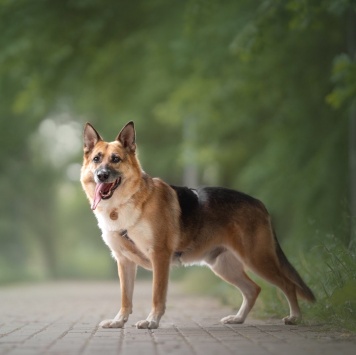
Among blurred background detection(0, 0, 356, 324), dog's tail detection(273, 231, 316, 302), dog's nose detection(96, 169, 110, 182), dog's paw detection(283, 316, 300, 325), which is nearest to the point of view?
dog's nose detection(96, 169, 110, 182)

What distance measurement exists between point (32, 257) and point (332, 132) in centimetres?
4402

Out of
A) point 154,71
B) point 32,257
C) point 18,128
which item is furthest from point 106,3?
point 32,257

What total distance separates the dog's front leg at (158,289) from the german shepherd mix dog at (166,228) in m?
0.01

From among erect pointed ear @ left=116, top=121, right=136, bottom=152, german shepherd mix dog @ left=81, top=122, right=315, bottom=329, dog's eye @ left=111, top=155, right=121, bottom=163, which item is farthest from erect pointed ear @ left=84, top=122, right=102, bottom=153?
dog's eye @ left=111, top=155, right=121, bottom=163

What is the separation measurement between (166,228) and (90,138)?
4.46 ft

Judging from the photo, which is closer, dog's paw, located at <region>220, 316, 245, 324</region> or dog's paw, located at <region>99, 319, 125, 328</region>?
dog's paw, located at <region>99, 319, 125, 328</region>

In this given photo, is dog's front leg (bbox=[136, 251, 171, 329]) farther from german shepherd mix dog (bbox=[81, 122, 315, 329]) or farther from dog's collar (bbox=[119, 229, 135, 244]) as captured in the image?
dog's collar (bbox=[119, 229, 135, 244])

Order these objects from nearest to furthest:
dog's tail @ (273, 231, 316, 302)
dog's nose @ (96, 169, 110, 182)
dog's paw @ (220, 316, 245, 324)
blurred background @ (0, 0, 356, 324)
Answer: dog's nose @ (96, 169, 110, 182), dog's tail @ (273, 231, 316, 302), dog's paw @ (220, 316, 245, 324), blurred background @ (0, 0, 356, 324)

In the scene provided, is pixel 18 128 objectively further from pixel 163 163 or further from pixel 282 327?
pixel 282 327

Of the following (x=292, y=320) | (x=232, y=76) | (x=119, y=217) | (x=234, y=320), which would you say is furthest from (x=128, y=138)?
(x=232, y=76)

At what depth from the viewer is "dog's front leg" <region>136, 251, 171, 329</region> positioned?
8312mm

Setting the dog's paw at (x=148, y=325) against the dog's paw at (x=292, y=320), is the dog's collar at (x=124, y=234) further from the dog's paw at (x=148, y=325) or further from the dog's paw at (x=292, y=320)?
the dog's paw at (x=292, y=320)

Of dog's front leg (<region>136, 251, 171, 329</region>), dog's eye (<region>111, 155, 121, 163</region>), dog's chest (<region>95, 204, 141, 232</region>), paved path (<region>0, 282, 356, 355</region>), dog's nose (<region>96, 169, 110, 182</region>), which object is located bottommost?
paved path (<region>0, 282, 356, 355</region>)

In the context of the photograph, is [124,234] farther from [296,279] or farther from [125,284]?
[296,279]
